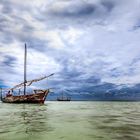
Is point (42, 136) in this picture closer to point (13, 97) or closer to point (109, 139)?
point (109, 139)

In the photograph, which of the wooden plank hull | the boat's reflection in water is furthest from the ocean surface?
the wooden plank hull

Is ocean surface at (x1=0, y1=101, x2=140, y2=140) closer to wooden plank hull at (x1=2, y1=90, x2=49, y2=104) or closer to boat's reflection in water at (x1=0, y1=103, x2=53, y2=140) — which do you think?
boat's reflection in water at (x1=0, y1=103, x2=53, y2=140)

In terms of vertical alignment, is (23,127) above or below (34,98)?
below

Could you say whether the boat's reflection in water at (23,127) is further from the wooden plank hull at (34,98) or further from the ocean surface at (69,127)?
the wooden plank hull at (34,98)

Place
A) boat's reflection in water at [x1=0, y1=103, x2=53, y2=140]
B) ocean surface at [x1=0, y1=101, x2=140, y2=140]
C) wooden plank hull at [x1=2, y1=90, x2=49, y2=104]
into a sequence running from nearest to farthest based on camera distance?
ocean surface at [x1=0, y1=101, x2=140, y2=140]
boat's reflection in water at [x1=0, y1=103, x2=53, y2=140]
wooden plank hull at [x1=2, y1=90, x2=49, y2=104]

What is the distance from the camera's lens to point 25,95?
77.4 metres

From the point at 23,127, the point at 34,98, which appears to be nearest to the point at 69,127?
the point at 23,127

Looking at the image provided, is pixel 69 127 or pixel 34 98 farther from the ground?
pixel 34 98

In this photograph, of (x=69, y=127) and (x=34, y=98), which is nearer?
(x=69, y=127)

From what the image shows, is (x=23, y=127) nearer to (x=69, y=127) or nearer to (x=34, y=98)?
(x=69, y=127)

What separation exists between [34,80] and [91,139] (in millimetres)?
70741

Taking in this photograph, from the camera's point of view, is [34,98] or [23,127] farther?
[34,98]

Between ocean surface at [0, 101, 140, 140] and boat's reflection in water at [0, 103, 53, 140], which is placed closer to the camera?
ocean surface at [0, 101, 140, 140]

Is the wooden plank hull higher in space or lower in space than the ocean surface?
higher
